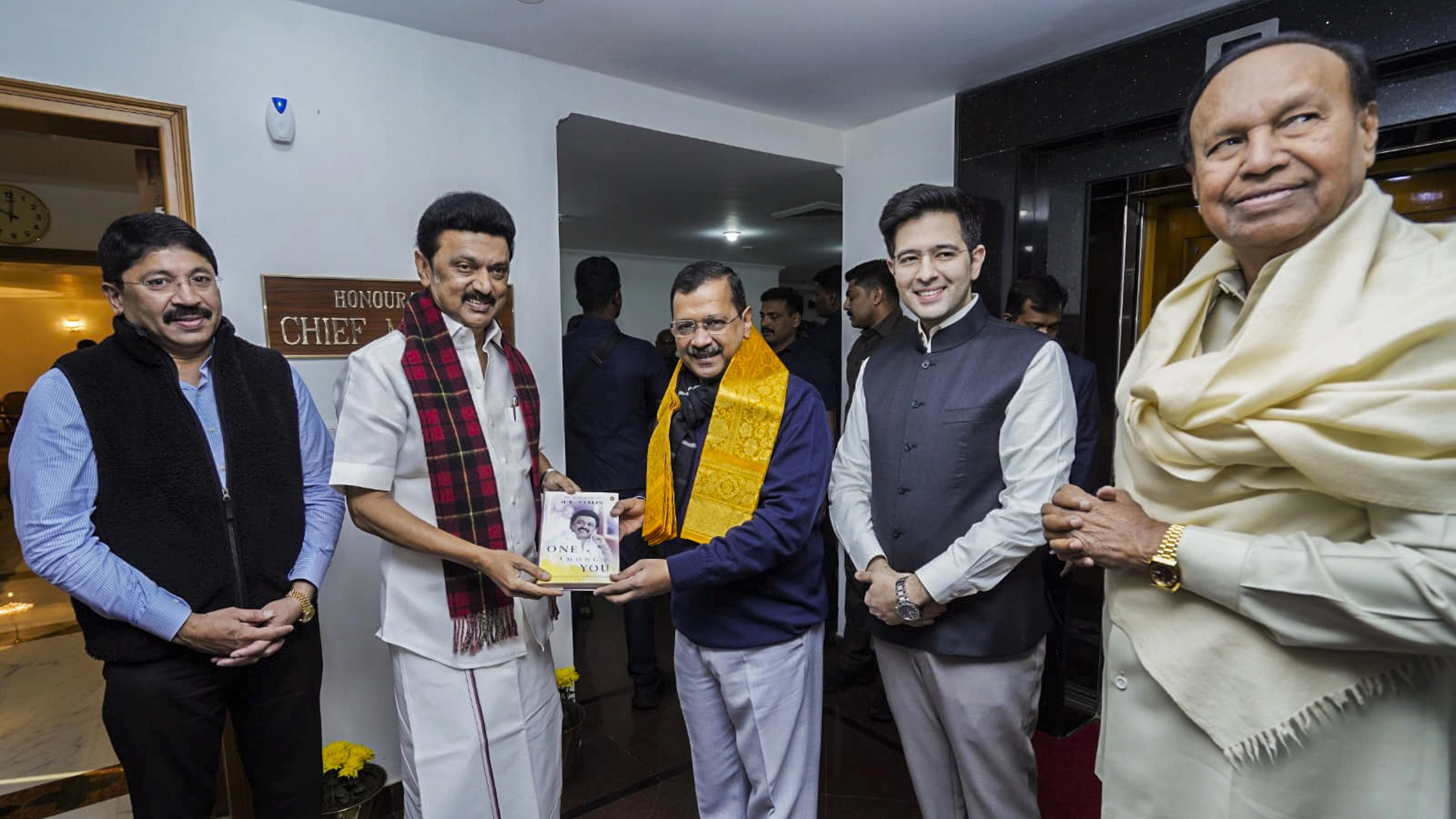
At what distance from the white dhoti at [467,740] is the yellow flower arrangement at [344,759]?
2.33 feet

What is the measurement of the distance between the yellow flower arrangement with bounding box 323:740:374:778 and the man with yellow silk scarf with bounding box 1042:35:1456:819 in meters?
2.21

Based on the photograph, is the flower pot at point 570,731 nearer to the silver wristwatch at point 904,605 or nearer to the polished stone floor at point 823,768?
the polished stone floor at point 823,768

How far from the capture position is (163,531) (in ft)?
4.70

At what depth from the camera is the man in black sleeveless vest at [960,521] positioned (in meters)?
1.46

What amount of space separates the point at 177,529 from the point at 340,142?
144cm

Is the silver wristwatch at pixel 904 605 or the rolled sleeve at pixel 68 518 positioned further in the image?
the silver wristwatch at pixel 904 605

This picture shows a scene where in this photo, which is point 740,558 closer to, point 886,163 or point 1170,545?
point 1170,545

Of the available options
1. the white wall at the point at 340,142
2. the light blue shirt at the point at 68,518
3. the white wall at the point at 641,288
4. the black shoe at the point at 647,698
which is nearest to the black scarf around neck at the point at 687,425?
the light blue shirt at the point at 68,518

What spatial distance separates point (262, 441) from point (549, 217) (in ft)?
4.91

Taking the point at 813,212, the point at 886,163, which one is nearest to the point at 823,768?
the point at 886,163

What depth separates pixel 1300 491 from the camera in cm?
88

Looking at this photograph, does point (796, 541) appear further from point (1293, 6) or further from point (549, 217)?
point (1293, 6)

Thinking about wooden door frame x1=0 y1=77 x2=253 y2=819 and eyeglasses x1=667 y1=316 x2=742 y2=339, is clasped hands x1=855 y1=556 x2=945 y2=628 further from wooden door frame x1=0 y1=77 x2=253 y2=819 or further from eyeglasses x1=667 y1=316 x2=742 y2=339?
wooden door frame x1=0 y1=77 x2=253 y2=819

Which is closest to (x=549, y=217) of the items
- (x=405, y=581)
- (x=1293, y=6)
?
(x=405, y=581)
